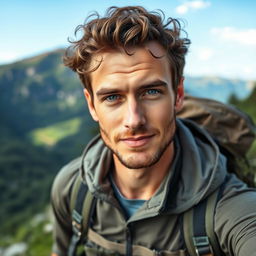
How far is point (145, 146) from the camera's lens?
3172 mm

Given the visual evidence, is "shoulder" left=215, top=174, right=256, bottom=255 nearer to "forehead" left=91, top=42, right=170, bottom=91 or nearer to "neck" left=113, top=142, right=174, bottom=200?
"neck" left=113, top=142, right=174, bottom=200

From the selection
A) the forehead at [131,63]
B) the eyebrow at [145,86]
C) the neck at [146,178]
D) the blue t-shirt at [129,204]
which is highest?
the forehead at [131,63]

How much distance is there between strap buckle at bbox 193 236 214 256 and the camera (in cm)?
277

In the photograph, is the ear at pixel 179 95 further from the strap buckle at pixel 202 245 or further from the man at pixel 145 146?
the strap buckle at pixel 202 245

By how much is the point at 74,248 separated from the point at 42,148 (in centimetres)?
17162

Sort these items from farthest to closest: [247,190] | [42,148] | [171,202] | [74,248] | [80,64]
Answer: [42,148] < [74,248] < [80,64] < [171,202] < [247,190]

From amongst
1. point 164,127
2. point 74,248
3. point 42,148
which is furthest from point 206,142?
point 42,148

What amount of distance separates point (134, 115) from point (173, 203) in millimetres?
922

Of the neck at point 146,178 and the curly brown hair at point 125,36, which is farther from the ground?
the curly brown hair at point 125,36

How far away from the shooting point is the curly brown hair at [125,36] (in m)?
3.13

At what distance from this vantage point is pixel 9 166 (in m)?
142

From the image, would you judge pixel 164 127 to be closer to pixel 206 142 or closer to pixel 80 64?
pixel 206 142

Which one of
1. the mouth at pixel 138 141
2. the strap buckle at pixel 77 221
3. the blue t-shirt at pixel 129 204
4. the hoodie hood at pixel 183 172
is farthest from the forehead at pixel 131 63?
the strap buckle at pixel 77 221

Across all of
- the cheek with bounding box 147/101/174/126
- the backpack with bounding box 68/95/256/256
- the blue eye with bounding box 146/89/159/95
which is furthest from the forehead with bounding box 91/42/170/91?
the backpack with bounding box 68/95/256/256
